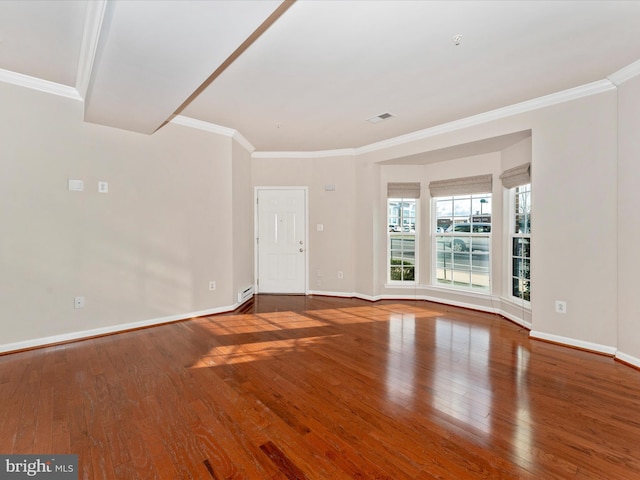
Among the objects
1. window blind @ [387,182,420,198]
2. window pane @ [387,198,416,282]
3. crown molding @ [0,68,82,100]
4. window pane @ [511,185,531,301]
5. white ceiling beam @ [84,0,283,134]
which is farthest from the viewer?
window pane @ [387,198,416,282]

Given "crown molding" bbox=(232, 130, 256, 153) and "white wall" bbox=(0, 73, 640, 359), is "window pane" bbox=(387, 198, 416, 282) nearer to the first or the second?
"white wall" bbox=(0, 73, 640, 359)

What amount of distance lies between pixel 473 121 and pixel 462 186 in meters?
1.15

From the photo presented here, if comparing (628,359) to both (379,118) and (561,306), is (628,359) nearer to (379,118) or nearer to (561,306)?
(561,306)

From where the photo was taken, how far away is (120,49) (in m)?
2.07

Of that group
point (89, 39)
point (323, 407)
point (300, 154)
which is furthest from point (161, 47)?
point (300, 154)

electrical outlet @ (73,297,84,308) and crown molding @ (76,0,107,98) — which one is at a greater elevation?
crown molding @ (76,0,107,98)

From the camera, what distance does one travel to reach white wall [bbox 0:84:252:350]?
9.81ft

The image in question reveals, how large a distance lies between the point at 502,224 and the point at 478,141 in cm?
133

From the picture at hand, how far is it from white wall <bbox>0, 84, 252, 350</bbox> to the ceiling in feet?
1.23

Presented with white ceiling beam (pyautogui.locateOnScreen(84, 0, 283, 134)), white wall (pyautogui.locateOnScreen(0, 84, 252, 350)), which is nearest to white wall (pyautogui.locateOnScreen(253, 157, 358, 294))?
white wall (pyautogui.locateOnScreen(0, 84, 252, 350))

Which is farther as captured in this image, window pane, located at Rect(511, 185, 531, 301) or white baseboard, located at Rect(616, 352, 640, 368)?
window pane, located at Rect(511, 185, 531, 301)

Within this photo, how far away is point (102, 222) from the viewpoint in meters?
3.48

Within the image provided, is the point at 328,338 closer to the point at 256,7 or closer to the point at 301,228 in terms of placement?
the point at 301,228

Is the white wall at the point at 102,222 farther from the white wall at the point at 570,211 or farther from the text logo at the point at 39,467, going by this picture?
the white wall at the point at 570,211
